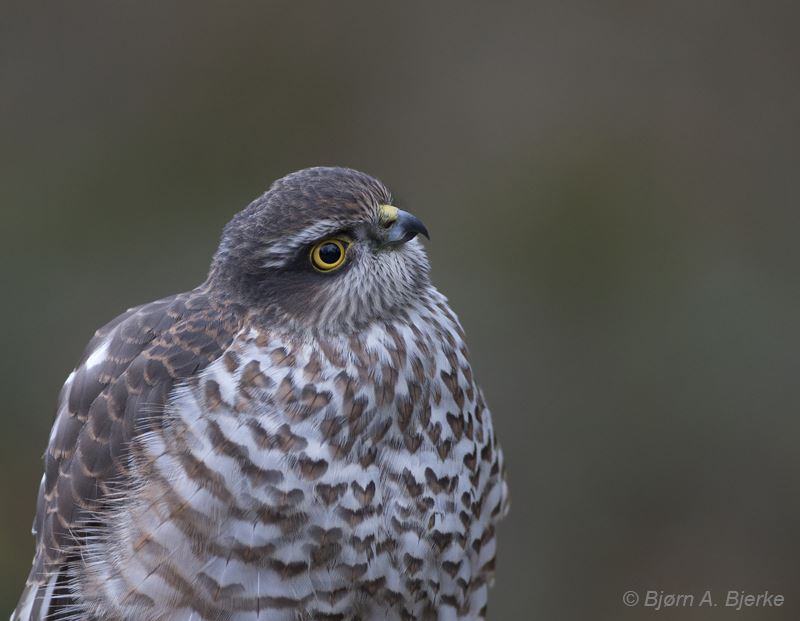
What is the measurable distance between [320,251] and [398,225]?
0.23 m

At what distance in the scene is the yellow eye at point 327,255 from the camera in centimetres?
271

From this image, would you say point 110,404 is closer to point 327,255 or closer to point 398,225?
point 327,255

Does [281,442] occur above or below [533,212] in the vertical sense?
below

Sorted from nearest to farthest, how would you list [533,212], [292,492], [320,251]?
[292,492] → [320,251] → [533,212]

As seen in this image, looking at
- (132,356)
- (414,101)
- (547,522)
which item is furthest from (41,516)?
(414,101)

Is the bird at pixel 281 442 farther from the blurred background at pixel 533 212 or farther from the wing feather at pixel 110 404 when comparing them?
the blurred background at pixel 533 212

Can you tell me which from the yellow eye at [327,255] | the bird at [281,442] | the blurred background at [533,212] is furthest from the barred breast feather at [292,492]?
the blurred background at [533,212]

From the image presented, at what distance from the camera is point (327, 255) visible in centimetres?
273

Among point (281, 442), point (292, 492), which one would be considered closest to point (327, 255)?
point (281, 442)

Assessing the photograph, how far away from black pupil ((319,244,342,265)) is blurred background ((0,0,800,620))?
288 centimetres

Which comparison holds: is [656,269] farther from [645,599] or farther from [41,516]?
[41,516]

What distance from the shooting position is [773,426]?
5.51 meters

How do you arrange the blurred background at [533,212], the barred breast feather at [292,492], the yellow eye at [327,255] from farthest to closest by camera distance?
the blurred background at [533,212] → the yellow eye at [327,255] → the barred breast feather at [292,492]

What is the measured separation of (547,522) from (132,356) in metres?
3.38
